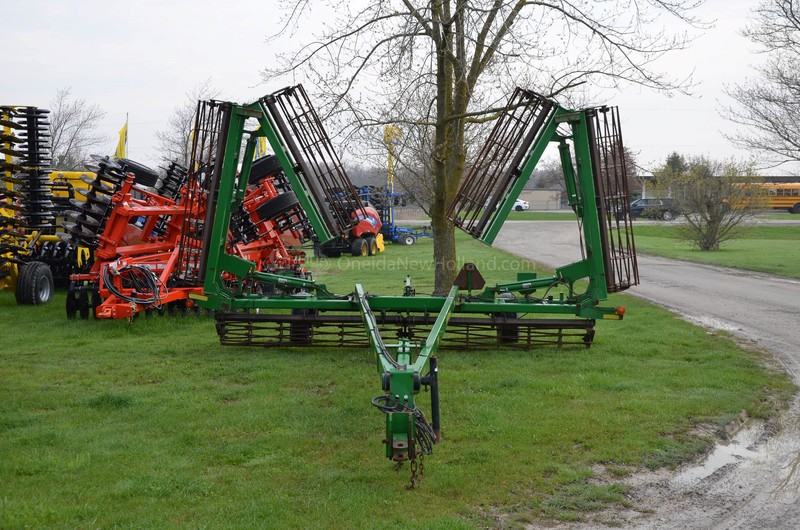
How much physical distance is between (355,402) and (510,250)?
72.9 feet

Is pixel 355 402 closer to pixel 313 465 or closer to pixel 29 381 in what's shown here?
pixel 313 465

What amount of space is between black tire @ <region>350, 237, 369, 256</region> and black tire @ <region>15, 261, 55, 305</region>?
14.7m

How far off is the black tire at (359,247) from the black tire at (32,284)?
1475 cm

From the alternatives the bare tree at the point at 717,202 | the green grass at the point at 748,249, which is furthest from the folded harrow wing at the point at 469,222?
the bare tree at the point at 717,202

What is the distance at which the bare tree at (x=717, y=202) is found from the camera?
2761 cm

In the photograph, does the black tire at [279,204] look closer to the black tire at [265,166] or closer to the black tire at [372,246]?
the black tire at [265,166]

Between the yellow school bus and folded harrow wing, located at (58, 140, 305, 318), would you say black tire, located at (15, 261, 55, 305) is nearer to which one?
folded harrow wing, located at (58, 140, 305, 318)

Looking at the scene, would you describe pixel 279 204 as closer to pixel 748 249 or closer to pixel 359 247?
pixel 359 247

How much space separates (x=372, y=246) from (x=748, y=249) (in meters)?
13.5

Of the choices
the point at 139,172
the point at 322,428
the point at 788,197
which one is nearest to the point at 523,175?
the point at 322,428

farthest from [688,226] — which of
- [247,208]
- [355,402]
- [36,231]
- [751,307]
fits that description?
[355,402]

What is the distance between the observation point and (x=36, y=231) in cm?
1437

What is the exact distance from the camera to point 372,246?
2903 centimetres

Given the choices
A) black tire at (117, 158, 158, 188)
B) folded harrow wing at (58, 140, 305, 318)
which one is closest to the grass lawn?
folded harrow wing at (58, 140, 305, 318)
